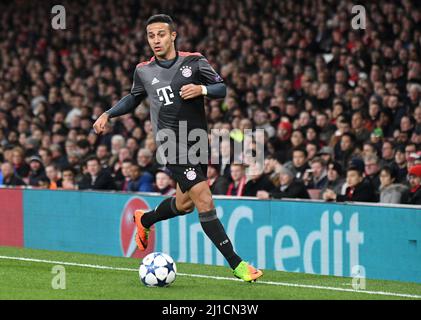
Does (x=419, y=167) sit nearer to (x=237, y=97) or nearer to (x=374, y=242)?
(x=374, y=242)

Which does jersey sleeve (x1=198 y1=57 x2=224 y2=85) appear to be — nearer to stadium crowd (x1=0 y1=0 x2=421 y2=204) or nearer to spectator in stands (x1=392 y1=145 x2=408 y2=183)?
stadium crowd (x1=0 y1=0 x2=421 y2=204)

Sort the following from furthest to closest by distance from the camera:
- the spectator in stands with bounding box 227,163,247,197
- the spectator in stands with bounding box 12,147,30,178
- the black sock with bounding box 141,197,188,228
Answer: the spectator in stands with bounding box 12,147,30,178
the spectator in stands with bounding box 227,163,247,197
the black sock with bounding box 141,197,188,228

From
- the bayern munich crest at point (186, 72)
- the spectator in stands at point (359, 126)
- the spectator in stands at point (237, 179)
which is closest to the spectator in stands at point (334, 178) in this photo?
the spectator in stands at point (237, 179)

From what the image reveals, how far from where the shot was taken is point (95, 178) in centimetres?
1476

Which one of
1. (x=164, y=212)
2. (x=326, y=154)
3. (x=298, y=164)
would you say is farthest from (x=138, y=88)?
(x=326, y=154)

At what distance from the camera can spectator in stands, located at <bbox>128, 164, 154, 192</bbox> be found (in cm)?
1391

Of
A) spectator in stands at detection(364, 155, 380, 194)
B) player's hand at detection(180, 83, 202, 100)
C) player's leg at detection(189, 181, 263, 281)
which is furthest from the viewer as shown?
spectator in stands at detection(364, 155, 380, 194)

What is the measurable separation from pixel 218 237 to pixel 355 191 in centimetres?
356

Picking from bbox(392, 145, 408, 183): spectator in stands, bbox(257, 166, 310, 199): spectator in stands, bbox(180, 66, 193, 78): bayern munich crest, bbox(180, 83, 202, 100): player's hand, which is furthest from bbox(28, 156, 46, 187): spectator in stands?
bbox(180, 83, 202, 100): player's hand

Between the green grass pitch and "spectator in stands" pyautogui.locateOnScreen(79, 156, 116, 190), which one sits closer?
the green grass pitch

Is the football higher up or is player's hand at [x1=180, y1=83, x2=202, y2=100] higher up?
player's hand at [x1=180, y1=83, x2=202, y2=100]

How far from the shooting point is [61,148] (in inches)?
668

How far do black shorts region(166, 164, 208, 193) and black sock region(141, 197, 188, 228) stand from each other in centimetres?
43
